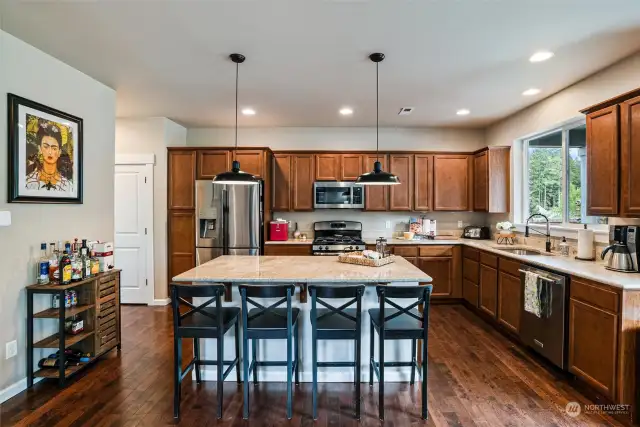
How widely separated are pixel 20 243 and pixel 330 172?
3746 mm

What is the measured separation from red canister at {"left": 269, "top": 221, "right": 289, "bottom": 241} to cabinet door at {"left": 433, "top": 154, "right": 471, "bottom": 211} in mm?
2377

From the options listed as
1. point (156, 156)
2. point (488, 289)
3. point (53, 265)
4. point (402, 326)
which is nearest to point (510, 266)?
point (488, 289)

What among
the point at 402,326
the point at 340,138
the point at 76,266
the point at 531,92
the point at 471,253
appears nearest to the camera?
the point at 402,326

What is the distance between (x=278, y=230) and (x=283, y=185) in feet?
2.45

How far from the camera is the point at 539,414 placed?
231 cm

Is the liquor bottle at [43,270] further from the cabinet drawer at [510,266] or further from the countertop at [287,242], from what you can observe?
the cabinet drawer at [510,266]

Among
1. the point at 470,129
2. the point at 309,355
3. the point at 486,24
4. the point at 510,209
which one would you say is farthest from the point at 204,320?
the point at 470,129

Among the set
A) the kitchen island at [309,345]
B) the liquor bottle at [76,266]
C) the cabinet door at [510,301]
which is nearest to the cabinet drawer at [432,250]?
the cabinet door at [510,301]

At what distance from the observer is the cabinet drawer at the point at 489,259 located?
3.93m

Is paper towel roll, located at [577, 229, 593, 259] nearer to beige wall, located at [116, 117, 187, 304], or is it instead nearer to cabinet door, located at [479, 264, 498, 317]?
cabinet door, located at [479, 264, 498, 317]

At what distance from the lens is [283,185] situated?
5.27m

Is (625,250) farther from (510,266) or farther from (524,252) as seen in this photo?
(524,252)

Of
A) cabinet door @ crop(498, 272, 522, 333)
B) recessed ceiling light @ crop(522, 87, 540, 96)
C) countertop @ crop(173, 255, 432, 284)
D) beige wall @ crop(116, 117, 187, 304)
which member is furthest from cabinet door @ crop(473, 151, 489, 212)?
beige wall @ crop(116, 117, 187, 304)

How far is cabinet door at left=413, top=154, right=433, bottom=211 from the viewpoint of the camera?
527 centimetres
